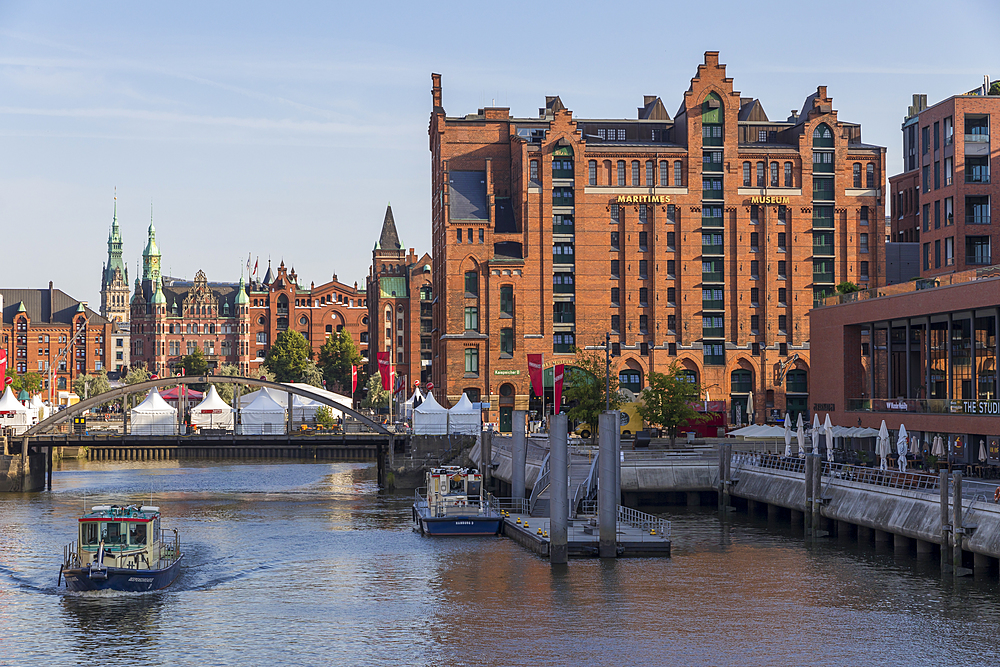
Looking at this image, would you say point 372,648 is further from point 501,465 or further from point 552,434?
point 501,465

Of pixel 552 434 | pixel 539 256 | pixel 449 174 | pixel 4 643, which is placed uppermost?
pixel 449 174

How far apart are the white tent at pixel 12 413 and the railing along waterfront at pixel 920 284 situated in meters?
64.3

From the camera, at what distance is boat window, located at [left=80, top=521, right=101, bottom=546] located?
5006 cm

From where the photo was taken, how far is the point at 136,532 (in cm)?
5006

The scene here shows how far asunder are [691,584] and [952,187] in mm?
59172

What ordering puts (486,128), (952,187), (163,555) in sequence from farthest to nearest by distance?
(486,128), (952,187), (163,555)

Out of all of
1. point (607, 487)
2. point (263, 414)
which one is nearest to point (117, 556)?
point (607, 487)

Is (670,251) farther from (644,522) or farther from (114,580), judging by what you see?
(114,580)

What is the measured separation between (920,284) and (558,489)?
3728cm

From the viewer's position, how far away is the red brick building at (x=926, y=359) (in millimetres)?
71875

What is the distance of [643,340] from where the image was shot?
132m

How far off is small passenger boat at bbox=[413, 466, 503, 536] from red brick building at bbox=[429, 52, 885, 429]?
5947cm

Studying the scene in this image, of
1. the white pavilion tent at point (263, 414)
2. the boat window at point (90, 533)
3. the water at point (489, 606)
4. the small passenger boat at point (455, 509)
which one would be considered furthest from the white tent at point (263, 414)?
the boat window at point (90, 533)

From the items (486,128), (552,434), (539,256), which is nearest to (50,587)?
(552,434)
